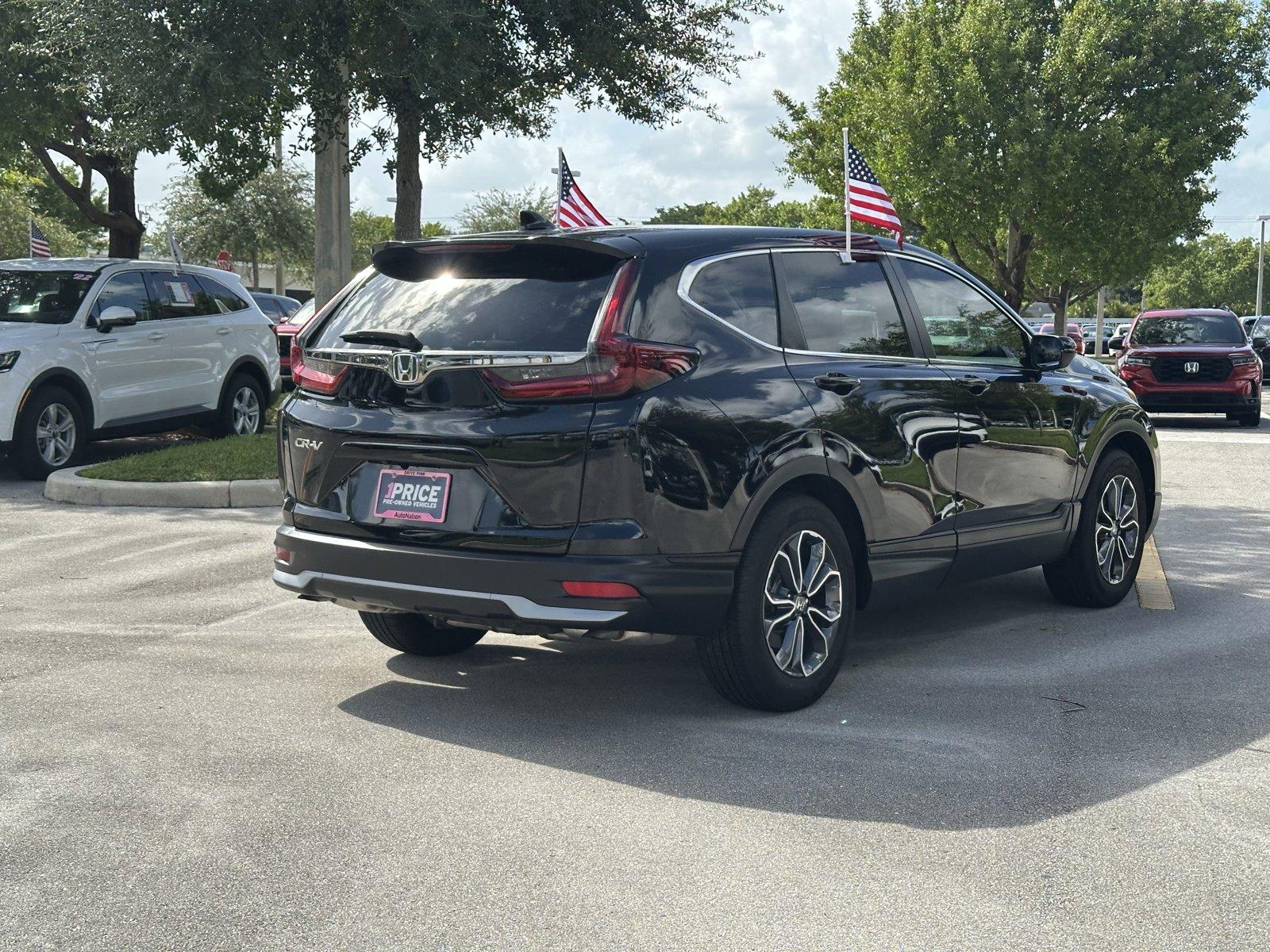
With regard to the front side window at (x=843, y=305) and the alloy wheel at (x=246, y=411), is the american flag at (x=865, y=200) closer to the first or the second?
the front side window at (x=843, y=305)

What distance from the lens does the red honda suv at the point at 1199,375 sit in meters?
20.5

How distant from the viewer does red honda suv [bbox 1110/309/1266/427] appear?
20469mm

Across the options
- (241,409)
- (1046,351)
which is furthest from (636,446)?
(241,409)

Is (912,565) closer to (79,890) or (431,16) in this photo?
(79,890)

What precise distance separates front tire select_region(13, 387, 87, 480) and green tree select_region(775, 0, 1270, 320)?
82.5ft

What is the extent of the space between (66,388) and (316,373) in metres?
8.37

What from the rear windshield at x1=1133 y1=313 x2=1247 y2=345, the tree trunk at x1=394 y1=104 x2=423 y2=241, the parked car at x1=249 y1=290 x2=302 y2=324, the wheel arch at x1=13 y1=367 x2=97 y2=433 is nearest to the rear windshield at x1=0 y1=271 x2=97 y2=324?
the wheel arch at x1=13 y1=367 x2=97 y2=433

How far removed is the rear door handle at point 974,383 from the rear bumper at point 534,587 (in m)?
1.83

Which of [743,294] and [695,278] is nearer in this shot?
[695,278]

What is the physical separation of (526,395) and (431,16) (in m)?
9.36

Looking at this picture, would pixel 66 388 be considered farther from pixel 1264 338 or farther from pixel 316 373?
pixel 1264 338

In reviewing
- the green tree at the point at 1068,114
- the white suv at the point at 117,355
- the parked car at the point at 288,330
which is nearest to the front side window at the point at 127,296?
the white suv at the point at 117,355

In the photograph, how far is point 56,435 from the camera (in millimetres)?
13078

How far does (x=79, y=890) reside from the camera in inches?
150
